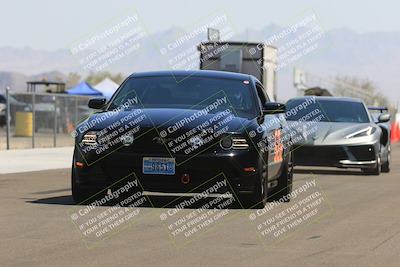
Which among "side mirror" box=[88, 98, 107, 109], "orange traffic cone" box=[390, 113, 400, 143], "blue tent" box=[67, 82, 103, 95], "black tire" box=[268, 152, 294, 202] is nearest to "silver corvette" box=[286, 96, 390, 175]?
"black tire" box=[268, 152, 294, 202]

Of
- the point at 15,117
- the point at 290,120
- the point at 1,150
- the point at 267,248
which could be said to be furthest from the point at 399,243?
the point at 15,117

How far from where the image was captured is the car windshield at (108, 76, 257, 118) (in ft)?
40.3

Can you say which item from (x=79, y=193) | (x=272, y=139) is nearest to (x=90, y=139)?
(x=79, y=193)

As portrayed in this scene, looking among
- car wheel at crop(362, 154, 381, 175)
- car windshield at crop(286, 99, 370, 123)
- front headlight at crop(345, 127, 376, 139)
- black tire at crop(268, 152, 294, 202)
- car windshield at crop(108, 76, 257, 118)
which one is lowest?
car wheel at crop(362, 154, 381, 175)

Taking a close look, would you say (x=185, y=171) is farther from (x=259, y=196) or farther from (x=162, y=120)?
(x=259, y=196)

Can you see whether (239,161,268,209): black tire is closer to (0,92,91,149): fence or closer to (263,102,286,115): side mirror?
(263,102,286,115): side mirror

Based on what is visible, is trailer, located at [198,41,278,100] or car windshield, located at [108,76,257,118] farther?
trailer, located at [198,41,278,100]

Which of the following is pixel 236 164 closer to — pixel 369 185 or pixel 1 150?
pixel 369 185

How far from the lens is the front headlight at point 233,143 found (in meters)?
11.3

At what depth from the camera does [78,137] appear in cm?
1150

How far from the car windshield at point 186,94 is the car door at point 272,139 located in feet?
0.89

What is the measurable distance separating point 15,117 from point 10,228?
947 inches

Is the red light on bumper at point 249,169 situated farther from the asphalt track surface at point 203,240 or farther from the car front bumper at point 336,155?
the car front bumper at point 336,155

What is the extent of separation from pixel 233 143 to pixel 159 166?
804 mm
